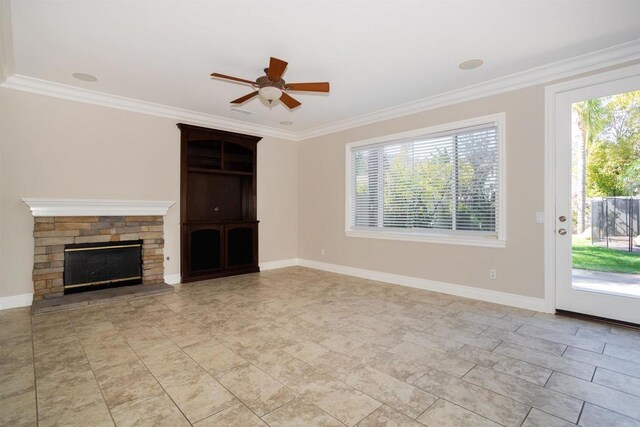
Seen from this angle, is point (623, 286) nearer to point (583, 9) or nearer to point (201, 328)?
point (583, 9)

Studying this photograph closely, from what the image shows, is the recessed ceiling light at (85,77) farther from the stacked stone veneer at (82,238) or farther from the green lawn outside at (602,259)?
the green lawn outside at (602,259)

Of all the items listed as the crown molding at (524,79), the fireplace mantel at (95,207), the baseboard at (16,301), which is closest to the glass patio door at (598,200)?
Answer: the crown molding at (524,79)

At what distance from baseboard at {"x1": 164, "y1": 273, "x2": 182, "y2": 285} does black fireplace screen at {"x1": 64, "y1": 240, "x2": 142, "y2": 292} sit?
37 centimetres

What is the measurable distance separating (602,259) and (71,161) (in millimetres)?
6420

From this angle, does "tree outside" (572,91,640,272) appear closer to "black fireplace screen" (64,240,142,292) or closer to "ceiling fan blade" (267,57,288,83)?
"ceiling fan blade" (267,57,288,83)

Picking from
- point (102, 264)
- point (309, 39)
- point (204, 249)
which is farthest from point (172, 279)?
point (309, 39)

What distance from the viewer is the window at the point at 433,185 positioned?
405cm

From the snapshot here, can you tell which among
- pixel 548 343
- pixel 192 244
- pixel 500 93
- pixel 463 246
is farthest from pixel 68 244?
pixel 500 93

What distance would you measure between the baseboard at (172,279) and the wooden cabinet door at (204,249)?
0.16 meters

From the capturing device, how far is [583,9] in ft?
8.28

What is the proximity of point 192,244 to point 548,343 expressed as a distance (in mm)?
4791

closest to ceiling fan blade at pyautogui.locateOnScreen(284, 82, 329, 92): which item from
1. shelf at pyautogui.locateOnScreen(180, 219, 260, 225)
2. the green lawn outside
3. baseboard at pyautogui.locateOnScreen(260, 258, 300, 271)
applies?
shelf at pyautogui.locateOnScreen(180, 219, 260, 225)

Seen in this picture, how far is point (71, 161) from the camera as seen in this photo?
4203mm

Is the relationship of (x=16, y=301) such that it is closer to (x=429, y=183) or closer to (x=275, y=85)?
(x=275, y=85)
